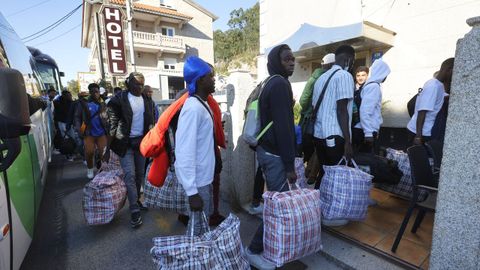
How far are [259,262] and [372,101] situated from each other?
89.5 inches

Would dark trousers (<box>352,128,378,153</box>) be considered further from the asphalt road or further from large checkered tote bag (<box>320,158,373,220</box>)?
the asphalt road

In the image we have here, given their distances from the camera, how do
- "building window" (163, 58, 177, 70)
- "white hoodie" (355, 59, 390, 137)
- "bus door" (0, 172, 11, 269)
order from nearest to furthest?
"bus door" (0, 172, 11, 269), "white hoodie" (355, 59, 390, 137), "building window" (163, 58, 177, 70)

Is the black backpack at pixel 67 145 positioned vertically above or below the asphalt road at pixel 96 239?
above

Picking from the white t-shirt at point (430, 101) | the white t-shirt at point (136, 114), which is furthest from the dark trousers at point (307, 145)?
the white t-shirt at point (136, 114)

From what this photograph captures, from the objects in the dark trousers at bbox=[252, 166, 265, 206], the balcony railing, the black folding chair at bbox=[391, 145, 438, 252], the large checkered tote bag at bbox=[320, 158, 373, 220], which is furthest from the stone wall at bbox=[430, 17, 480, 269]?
the balcony railing

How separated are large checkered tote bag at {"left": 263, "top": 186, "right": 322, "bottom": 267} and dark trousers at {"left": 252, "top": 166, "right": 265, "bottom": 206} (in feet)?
4.02

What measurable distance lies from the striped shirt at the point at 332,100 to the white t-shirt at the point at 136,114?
214 centimetres

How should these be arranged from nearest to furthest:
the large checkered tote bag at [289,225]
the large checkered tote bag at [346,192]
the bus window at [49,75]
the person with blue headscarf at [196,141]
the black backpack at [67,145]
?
the person with blue headscarf at [196,141] < the large checkered tote bag at [289,225] < the large checkered tote bag at [346,192] < the black backpack at [67,145] < the bus window at [49,75]

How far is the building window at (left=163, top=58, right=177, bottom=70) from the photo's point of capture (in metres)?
23.9

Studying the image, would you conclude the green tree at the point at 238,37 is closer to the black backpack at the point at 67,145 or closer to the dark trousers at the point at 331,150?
the black backpack at the point at 67,145

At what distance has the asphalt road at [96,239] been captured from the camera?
2.60 metres

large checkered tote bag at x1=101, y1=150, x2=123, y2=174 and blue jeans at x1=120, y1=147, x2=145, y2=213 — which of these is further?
large checkered tote bag at x1=101, y1=150, x2=123, y2=174

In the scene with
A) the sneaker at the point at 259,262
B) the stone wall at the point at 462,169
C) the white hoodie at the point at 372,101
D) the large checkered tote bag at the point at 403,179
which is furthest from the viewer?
the large checkered tote bag at the point at 403,179

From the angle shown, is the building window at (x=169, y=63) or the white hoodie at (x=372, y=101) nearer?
the white hoodie at (x=372, y=101)
